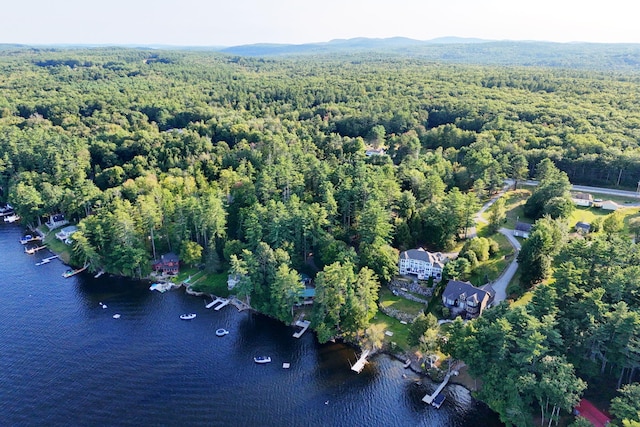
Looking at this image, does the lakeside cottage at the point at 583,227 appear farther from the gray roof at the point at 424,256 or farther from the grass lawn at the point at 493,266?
the gray roof at the point at 424,256

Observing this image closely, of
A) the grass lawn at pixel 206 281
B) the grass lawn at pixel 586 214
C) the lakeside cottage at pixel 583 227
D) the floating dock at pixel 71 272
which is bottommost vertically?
the floating dock at pixel 71 272

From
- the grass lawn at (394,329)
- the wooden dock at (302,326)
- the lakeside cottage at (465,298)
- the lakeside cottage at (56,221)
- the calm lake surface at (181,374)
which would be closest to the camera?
the calm lake surface at (181,374)

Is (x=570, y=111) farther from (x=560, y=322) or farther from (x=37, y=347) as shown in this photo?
(x=37, y=347)

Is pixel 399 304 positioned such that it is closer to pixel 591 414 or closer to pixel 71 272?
pixel 591 414

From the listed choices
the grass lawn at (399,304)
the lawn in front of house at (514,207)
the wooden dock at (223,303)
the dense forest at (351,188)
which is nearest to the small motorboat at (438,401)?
the dense forest at (351,188)

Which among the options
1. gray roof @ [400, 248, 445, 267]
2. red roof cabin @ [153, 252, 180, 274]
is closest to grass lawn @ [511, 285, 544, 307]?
gray roof @ [400, 248, 445, 267]
